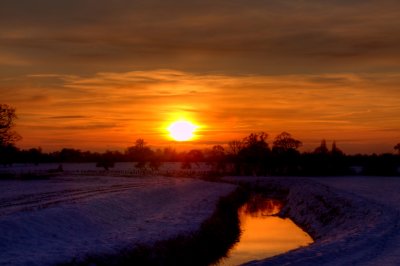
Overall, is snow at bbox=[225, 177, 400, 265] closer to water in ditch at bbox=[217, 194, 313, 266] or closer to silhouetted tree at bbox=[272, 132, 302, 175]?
water in ditch at bbox=[217, 194, 313, 266]

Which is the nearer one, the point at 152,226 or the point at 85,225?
the point at 152,226

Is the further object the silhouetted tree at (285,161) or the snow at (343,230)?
the silhouetted tree at (285,161)

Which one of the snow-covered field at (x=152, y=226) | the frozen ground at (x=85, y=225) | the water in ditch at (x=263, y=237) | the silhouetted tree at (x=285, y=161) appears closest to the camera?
the snow-covered field at (x=152, y=226)

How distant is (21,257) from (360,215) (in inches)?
959

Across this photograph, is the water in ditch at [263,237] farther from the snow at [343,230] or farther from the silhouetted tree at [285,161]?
the silhouetted tree at [285,161]

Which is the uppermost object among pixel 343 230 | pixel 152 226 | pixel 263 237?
pixel 152 226

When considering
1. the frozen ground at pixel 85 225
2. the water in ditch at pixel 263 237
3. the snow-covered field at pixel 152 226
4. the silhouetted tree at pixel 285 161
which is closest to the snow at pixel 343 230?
the snow-covered field at pixel 152 226

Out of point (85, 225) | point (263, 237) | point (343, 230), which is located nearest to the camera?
point (85, 225)

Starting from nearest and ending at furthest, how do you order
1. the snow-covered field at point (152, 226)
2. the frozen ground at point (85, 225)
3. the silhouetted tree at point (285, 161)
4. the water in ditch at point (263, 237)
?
the snow-covered field at point (152, 226)
the frozen ground at point (85, 225)
the water in ditch at point (263, 237)
the silhouetted tree at point (285, 161)

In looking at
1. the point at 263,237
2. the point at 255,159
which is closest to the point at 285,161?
the point at 255,159

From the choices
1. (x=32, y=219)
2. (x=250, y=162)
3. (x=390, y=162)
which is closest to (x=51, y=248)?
(x=32, y=219)

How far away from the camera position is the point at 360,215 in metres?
38.6

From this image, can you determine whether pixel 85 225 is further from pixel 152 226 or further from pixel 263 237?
pixel 263 237

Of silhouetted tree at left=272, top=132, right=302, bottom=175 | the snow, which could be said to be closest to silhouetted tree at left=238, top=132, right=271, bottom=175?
silhouetted tree at left=272, top=132, right=302, bottom=175
